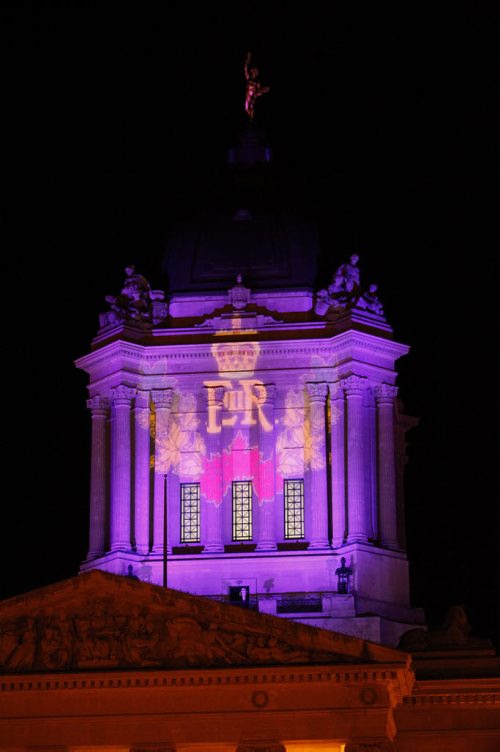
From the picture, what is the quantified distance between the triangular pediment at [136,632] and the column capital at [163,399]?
2000 cm

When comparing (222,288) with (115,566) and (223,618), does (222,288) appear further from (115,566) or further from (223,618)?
(223,618)

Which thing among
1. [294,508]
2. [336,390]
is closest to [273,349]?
[336,390]

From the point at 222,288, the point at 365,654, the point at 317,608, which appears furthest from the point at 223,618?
the point at 222,288

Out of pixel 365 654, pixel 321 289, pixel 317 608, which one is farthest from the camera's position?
pixel 321 289

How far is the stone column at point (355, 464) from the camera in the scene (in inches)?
3679

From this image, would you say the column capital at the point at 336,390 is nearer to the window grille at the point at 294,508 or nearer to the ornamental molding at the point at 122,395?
the window grille at the point at 294,508

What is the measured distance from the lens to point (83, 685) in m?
77.1

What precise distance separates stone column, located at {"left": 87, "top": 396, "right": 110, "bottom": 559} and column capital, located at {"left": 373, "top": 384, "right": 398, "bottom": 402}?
10.3 metres

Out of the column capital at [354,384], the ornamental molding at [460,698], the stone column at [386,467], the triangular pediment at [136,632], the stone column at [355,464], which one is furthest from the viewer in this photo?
the column capital at [354,384]

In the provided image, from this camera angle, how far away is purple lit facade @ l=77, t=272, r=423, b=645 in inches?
3691

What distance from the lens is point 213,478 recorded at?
96312 mm

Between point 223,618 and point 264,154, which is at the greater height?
point 264,154

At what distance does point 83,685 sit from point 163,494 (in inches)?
771

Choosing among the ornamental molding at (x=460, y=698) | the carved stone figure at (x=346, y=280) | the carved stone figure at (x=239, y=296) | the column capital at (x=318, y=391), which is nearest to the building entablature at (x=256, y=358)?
the column capital at (x=318, y=391)
